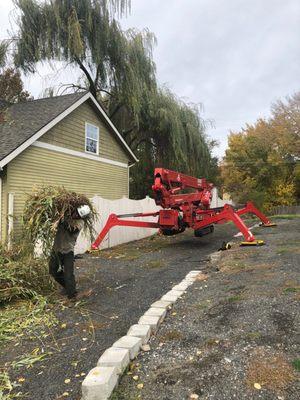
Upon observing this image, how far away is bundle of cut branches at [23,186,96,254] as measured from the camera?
19.7 ft

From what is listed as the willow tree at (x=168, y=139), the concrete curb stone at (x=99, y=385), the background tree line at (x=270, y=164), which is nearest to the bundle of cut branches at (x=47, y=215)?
the concrete curb stone at (x=99, y=385)

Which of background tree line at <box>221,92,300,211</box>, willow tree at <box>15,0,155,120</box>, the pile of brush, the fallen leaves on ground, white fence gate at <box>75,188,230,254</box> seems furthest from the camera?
background tree line at <box>221,92,300,211</box>

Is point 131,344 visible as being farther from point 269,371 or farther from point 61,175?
point 61,175

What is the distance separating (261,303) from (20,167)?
9040 millimetres

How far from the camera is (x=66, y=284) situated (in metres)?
5.95

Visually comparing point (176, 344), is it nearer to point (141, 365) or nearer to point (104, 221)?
point (141, 365)

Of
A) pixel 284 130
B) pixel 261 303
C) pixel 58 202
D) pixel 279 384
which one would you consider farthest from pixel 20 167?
pixel 284 130

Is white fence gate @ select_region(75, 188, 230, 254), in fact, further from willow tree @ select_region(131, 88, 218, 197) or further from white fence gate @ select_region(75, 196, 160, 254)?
willow tree @ select_region(131, 88, 218, 197)

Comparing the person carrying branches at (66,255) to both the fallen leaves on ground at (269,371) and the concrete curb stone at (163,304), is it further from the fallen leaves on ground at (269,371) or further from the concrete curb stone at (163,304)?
the fallen leaves on ground at (269,371)

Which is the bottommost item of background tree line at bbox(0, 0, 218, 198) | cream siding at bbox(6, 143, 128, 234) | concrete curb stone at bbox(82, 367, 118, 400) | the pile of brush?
concrete curb stone at bbox(82, 367, 118, 400)

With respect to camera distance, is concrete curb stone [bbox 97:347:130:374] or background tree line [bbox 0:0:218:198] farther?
background tree line [bbox 0:0:218:198]

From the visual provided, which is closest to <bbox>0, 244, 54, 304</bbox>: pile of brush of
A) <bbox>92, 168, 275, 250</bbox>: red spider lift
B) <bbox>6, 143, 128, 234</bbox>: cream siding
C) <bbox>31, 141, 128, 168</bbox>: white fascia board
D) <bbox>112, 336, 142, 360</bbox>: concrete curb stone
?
<bbox>112, 336, 142, 360</bbox>: concrete curb stone

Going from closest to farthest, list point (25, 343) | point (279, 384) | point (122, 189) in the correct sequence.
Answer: point (279, 384)
point (25, 343)
point (122, 189)

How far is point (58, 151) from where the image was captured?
534 inches
